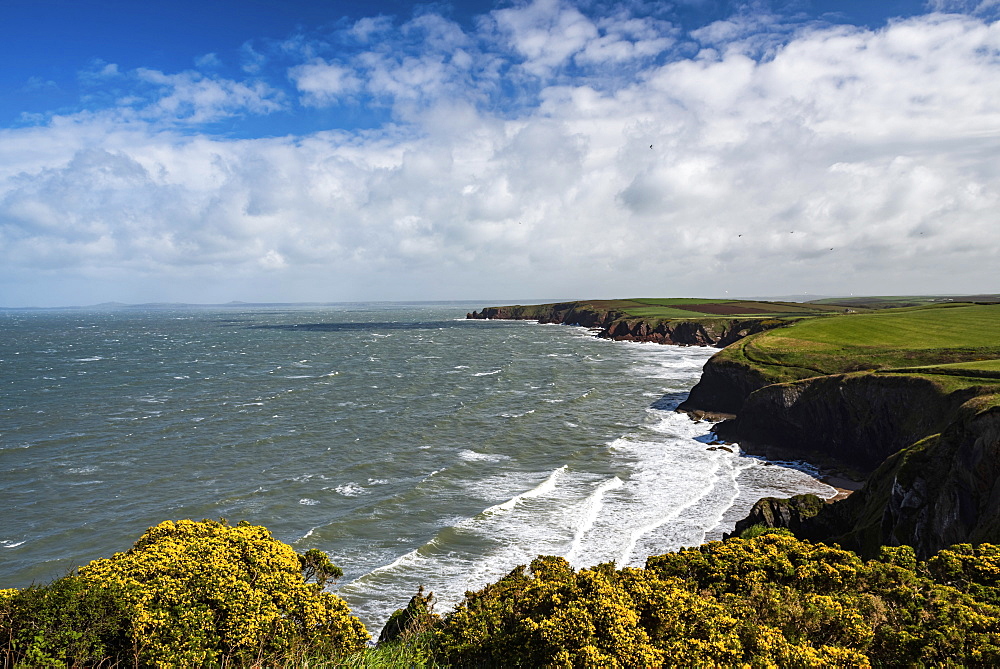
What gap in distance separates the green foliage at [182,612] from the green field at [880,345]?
53.2 m

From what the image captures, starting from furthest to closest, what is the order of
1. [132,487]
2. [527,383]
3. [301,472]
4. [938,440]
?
[527,383] < [301,472] < [132,487] < [938,440]

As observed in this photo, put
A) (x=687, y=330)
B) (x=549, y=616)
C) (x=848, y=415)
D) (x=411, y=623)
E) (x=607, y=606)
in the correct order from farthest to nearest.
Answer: (x=687, y=330), (x=848, y=415), (x=411, y=623), (x=549, y=616), (x=607, y=606)

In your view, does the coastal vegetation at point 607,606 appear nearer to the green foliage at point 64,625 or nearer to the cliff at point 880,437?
the green foliage at point 64,625

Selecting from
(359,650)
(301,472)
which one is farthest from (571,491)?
(359,650)

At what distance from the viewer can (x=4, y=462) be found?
158 ft

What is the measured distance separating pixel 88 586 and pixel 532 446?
42123 millimetres

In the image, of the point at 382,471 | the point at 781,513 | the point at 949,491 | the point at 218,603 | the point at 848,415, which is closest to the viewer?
the point at 218,603

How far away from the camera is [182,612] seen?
14711 mm

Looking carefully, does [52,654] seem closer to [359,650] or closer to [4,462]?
[359,650]

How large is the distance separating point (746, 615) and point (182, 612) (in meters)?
15.2

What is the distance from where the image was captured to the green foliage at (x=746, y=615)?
518 inches

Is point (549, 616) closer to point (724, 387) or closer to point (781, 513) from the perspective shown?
point (781, 513)

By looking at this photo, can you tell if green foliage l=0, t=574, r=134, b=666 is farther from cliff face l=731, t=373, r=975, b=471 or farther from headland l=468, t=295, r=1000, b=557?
cliff face l=731, t=373, r=975, b=471

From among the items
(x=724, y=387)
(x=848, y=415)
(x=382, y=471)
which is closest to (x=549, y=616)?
(x=382, y=471)
